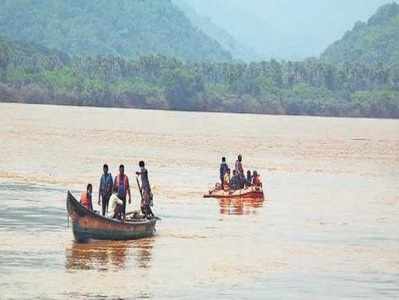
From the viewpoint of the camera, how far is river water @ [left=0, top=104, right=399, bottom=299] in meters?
26.6

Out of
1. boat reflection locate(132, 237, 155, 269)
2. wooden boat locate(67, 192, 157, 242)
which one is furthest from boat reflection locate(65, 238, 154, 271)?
wooden boat locate(67, 192, 157, 242)

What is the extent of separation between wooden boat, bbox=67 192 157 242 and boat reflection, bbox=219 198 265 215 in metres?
10.6

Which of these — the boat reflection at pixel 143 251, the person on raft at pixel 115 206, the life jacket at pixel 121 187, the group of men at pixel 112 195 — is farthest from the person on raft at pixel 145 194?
the person on raft at pixel 115 206

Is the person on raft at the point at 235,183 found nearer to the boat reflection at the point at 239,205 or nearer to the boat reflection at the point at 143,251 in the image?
the boat reflection at the point at 239,205

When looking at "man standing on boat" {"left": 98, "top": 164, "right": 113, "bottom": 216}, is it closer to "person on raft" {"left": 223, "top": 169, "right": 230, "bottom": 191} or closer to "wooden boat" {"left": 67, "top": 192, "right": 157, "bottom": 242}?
"wooden boat" {"left": 67, "top": 192, "right": 157, "bottom": 242}

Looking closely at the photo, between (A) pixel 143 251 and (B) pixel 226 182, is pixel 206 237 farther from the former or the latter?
(B) pixel 226 182

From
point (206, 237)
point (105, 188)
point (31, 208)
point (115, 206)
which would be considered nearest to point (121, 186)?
point (105, 188)

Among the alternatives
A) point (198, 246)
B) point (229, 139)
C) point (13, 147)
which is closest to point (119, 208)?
point (198, 246)

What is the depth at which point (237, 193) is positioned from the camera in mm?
47594

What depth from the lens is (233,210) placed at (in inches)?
1732

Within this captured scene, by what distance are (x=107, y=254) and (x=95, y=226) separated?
40.4 inches

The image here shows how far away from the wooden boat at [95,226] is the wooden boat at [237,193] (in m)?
14.9

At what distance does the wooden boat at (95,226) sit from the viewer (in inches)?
1195

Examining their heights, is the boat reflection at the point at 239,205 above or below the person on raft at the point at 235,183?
below
